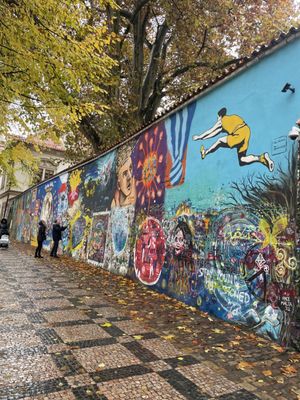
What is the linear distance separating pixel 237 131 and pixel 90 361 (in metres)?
4.84

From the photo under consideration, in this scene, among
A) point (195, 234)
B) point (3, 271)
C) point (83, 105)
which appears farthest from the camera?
point (3, 271)

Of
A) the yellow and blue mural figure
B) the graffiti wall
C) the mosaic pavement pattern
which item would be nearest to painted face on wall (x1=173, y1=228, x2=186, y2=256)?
the graffiti wall

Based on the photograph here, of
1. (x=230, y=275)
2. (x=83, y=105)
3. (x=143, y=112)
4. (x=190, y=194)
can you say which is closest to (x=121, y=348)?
(x=230, y=275)

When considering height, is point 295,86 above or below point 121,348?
above

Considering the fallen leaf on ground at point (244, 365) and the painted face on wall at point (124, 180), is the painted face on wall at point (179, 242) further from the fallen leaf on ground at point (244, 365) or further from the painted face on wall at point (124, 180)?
the fallen leaf on ground at point (244, 365)

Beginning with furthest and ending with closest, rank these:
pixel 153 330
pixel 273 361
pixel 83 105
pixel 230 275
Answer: pixel 83 105 → pixel 230 275 → pixel 153 330 → pixel 273 361

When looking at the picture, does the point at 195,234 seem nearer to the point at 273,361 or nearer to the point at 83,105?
the point at 273,361

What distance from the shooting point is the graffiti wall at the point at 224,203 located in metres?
5.32

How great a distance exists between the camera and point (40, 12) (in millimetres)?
6809

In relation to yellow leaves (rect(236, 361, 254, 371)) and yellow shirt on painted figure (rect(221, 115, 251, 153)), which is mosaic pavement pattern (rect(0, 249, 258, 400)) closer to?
yellow leaves (rect(236, 361, 254, 371))

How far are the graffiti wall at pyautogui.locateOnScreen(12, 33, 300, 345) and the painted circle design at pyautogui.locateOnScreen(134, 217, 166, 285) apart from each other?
0.03 meters

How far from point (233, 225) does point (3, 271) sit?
7.07m

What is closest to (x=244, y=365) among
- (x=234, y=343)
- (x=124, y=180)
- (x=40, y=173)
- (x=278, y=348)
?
(x=234, y=343)

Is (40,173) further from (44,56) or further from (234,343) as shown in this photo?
(234,343)
